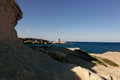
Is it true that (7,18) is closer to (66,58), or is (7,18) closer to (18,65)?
(18,65)

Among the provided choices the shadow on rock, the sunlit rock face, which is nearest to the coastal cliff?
the sunlit rock face

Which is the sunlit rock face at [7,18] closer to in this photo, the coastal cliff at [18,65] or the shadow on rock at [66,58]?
the coastal cliff at [18,65]

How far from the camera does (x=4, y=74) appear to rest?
28.0 feet

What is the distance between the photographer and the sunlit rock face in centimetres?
1286

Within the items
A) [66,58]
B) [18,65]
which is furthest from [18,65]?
[66,58]

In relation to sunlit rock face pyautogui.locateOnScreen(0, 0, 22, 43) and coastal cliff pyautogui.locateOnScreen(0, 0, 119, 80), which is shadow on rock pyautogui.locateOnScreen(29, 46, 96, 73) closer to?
coastal cliff pyautogui.locateOnScreen(0, 0, 119, 80)

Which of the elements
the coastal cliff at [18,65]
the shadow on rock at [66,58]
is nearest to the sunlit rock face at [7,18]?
the coastal cliff at [18,65]

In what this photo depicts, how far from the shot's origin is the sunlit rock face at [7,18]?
12.9 metres

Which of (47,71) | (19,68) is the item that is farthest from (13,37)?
(19,68)

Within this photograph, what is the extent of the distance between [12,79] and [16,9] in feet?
30.5

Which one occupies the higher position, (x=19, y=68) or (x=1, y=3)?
(x=1, y=3)

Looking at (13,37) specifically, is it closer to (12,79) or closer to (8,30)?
(8,30)

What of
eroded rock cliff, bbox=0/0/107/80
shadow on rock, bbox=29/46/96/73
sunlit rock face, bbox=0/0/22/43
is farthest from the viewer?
shadow on rock, bbox=29/46/96/73

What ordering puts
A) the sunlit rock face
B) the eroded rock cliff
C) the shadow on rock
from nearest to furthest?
1. the eroded rock cliff
2. the sunlit rock face
3. the shadow on rock
